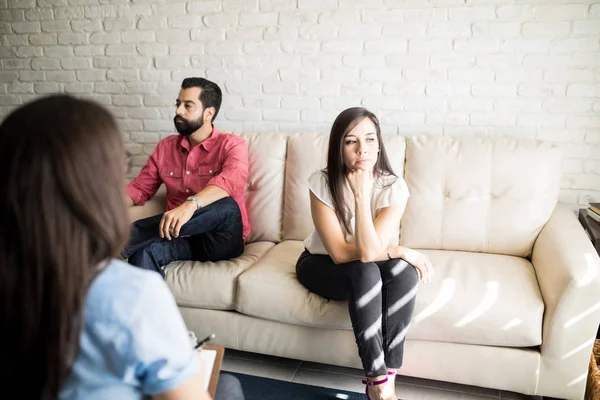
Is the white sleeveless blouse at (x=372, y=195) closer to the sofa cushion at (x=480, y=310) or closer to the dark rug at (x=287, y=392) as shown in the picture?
the sofa cushion at (x=480, y=310)

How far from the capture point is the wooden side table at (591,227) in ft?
6.63

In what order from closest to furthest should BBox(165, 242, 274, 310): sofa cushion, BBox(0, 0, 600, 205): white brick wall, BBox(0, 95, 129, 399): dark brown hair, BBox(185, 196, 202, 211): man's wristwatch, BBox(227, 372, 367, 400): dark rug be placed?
BBox(0, 95, 129, 399): dark brown hair < BBox(227, 372, 367, 400): dark rug < BBox(165, 242, 274, 310): sofa cushion < BBox(185, 196, 202, 211): man's wristwatch < BBox(0, 0, 600, 205): white brick wall

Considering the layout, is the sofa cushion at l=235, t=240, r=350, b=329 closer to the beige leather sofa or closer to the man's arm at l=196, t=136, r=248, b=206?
the beige leather sofa

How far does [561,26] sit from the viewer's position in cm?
226

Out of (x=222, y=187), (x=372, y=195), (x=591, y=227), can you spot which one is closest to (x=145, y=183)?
(x=222, y=187)

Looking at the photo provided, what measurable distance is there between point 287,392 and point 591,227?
56.5 inches

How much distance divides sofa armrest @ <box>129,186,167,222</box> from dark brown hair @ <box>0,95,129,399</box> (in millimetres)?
1843

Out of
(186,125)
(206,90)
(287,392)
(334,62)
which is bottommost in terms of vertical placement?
(287,392)

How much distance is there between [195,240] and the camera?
7.14ft

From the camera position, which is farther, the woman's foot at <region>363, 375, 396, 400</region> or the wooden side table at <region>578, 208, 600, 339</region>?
the wooden side table at <region>578, 208, 600, 339</region>

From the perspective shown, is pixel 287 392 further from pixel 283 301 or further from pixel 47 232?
pixel 47 232

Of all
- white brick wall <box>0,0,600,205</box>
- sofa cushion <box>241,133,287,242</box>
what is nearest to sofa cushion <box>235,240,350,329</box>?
sofa cushion <box>241,133,287,242</box>

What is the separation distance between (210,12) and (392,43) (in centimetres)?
99

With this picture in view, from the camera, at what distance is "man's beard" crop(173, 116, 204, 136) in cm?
240
